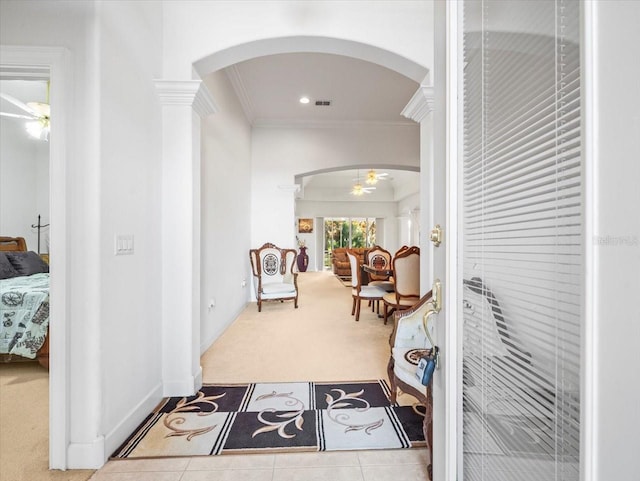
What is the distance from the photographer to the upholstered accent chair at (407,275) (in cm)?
356

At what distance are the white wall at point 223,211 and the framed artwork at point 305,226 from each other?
718 cm

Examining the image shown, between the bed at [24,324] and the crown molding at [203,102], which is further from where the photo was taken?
the bed at [24,324]

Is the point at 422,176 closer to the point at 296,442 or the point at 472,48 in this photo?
the point at 472,48

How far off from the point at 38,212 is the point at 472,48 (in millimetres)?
7108

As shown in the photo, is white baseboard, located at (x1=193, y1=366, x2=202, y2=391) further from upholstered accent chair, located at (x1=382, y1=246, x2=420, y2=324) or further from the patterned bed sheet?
upholstered accent chair, located at (x1=382, y1=246, x2=420, y2=324)

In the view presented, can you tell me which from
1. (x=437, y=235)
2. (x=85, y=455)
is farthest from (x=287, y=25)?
(x=85, y=455)

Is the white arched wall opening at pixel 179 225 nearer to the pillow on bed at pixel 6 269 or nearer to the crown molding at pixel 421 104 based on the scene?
the crown molding at pixel 421 104

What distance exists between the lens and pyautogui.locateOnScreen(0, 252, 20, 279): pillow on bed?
359 centimetres

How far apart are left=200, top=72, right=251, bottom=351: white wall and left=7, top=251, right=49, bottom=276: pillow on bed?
2320mm

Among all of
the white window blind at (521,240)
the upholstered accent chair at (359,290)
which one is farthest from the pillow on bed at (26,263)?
the white window blind at (521,240)

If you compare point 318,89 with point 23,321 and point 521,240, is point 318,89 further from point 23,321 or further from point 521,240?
point 521,240

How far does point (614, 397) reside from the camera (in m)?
0.49

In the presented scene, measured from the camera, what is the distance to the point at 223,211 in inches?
158

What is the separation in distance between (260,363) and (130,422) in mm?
1260
